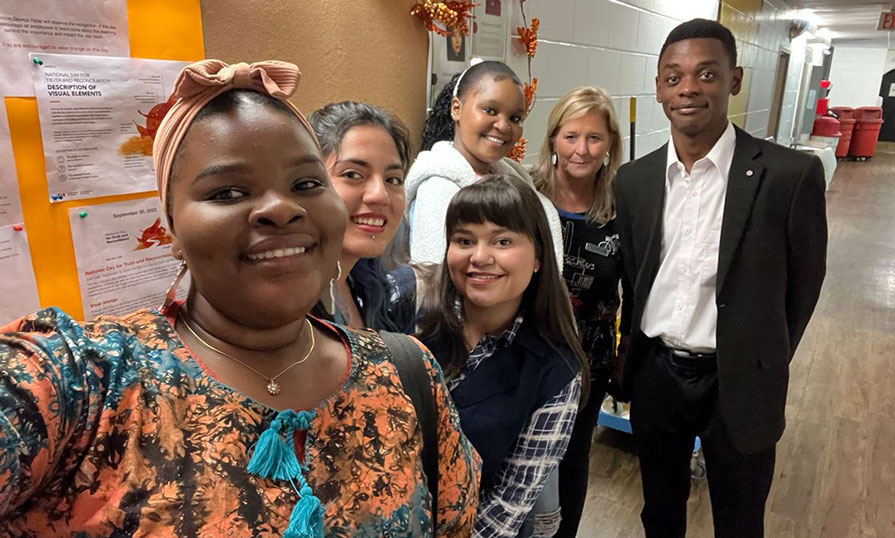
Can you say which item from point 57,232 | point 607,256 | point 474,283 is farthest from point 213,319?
point 607,256

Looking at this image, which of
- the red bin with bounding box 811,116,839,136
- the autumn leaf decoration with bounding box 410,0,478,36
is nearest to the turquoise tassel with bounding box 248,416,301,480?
the autumn leaf decoration with bounding box 410,0,478,36

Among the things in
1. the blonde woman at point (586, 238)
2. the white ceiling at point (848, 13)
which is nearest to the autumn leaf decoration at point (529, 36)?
the blonde woman at point (586, 238)

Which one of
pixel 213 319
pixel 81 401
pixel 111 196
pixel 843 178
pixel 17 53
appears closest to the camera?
pixel 81 401

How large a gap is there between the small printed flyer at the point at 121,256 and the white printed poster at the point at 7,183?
90mm

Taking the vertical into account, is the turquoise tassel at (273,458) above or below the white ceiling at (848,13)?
below

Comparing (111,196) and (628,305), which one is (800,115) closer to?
(628,305)

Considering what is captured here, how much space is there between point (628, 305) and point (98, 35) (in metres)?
1.62

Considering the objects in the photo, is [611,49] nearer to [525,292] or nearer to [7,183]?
[525,292]

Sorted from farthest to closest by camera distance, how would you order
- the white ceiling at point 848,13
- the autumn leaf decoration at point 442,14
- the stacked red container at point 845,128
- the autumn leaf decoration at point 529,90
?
the stacked red container at point 845,128 < the white ceiling at point 848,13 < the autumn leaf decoration at point 529,90 < the autumn leaf decoration at point 442,14

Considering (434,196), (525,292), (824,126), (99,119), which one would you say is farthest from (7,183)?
(824,126)

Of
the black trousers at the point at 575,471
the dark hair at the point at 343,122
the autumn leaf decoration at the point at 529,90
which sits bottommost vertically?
the black trousers at the point at 575,471

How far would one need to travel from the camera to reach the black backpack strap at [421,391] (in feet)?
2.31

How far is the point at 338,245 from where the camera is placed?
0.62 metres

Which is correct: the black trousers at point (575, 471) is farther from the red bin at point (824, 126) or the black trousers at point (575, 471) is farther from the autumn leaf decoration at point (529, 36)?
the red bin at point (824, 126)
